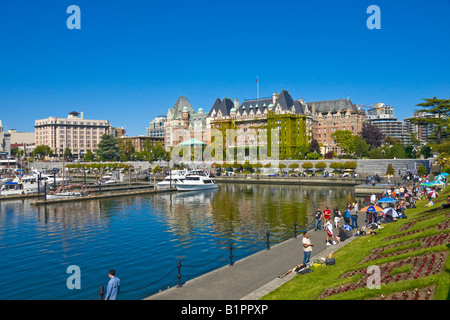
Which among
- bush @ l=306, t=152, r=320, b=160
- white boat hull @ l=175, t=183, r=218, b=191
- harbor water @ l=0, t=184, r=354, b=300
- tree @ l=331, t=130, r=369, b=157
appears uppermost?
tree @ l=331, t=130, r=369, b=157

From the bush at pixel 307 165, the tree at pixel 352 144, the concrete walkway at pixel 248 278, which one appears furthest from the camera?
the tree at pixel 352 144

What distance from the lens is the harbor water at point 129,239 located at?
78.2 feet

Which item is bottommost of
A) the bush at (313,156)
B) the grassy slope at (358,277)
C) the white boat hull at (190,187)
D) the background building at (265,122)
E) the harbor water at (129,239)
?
the harbor water at (129,239)

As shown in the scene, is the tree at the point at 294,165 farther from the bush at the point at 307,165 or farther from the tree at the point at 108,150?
the tree at the point at 108,150

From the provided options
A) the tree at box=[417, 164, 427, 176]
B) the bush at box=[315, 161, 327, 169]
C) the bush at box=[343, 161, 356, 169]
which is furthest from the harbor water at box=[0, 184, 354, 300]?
the bush at box=[315, 161, 327, 169]

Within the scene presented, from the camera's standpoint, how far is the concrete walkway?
16.8m

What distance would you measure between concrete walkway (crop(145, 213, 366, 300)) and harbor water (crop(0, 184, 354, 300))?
2097 mm

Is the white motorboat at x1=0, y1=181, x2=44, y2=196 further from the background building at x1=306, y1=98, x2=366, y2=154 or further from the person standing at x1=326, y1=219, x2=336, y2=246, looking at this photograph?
the background building at x1=306, y1=98, x2=366, y2=154

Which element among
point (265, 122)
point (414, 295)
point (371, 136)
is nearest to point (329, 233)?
point (414, 295)

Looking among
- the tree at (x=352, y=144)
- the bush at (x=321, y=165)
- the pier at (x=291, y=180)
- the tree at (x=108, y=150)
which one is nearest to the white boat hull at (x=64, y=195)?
the pier at (x=291, y=180)

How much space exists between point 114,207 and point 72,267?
32.9m

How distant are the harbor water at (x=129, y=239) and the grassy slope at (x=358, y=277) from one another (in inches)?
265

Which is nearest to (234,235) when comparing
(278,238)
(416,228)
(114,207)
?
(278,238)
